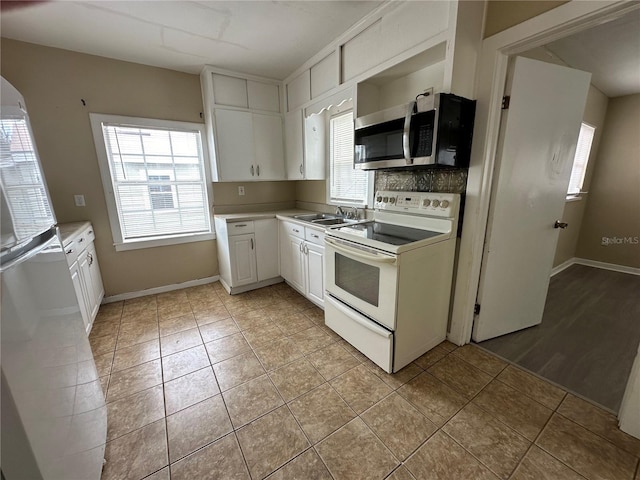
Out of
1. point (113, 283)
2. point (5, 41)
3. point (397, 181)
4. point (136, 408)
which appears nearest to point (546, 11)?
point (397, 181)

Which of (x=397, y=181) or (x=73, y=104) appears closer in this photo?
(x=397, y=181)

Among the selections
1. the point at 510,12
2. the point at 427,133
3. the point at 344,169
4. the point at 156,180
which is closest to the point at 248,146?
the point at 156,180

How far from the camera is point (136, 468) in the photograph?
1.24 m

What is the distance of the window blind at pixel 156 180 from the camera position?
284 cm

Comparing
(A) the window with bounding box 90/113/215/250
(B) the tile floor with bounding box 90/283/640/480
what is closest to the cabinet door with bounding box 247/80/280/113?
(A) the window with bounding box 90/113/215/250

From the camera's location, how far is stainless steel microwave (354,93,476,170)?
1608 millimetres

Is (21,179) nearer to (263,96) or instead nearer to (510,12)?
(510,12)

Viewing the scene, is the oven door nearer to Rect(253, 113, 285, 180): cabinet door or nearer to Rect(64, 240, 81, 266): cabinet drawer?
Rect(253, 113, 285, 180): cabinet door

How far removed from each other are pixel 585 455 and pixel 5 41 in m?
4.94

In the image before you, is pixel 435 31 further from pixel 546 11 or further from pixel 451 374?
pixel 451 374

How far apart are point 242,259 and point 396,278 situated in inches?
78.6

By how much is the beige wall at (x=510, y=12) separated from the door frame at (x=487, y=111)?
0.03m

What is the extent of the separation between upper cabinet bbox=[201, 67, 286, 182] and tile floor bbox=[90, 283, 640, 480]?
76.9 inches

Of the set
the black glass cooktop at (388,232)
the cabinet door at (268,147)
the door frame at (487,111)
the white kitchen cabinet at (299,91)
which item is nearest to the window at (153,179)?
the cabinet door at (268,147)
